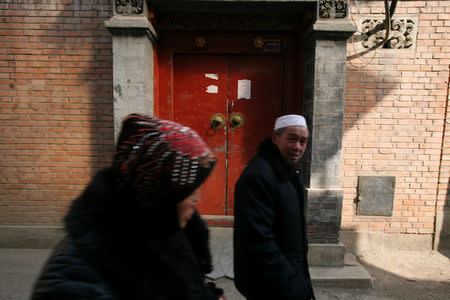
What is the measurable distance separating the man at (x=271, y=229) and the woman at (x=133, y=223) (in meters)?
0.82

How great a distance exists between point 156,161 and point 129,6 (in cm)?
346

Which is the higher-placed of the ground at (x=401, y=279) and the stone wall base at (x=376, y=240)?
the stone wall base at (x=376, y=240)

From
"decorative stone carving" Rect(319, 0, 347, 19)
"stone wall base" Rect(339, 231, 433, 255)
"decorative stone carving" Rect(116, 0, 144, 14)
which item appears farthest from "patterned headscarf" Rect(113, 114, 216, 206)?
"stone wall base" Rect(339, 231, 433, 255)

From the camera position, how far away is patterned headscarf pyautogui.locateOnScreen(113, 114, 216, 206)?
0.87m

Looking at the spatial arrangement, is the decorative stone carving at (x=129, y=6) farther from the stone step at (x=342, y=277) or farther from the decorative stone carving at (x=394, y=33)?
the stone step at (x=342, y=277)

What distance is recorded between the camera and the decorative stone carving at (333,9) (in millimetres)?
3527

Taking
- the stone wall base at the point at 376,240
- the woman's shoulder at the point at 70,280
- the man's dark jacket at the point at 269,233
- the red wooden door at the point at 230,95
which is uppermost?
the red wooden door at the point at 230,95

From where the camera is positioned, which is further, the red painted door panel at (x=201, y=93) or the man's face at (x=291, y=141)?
the red painted door panel at (x=201, y=93)

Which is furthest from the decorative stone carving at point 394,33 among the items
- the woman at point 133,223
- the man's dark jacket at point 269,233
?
the woman at point 133,223

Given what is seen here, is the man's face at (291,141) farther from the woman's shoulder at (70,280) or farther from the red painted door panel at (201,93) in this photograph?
the red painted door panel at (201,93)

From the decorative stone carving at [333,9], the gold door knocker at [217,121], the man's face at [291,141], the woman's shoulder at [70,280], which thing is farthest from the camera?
the gold door knocker at [217,121]

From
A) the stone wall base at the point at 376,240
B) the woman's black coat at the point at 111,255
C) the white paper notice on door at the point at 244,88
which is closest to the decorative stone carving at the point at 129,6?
the white paper notice on door at the point at 244,88

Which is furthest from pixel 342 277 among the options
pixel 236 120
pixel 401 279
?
pixel 236 120

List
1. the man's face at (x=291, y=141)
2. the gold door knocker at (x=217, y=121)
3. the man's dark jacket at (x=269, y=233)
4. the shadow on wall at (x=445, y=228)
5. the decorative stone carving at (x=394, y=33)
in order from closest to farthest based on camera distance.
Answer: the man's dark jacket at (x=269, y=233) < the man's face at (x=291, y=141) < the decorative stone carving at (x=394, y=33) < the shadow on wall at (x=445, y=228) < the gold door knocker at (x=217, y=121)
